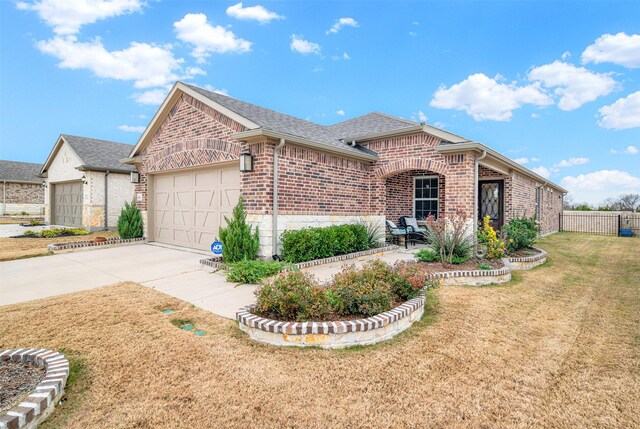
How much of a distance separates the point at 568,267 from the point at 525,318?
572cm

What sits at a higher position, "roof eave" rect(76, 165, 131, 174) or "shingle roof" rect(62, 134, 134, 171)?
"shingle roof" rect(62, 134, 134, 171)

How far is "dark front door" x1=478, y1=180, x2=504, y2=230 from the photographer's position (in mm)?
13227

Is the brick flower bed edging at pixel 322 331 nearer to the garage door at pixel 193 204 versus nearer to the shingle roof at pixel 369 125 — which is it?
the garage door at pixel 193 204

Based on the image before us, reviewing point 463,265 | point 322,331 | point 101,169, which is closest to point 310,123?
point 463,265

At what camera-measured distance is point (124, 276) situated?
717 cm

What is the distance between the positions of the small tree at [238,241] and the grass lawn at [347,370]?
2.46 meters

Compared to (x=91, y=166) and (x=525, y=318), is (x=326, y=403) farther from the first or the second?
(x=91, y=166)

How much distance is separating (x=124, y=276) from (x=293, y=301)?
506cm

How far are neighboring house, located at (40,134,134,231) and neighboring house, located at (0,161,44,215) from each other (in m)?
9.26

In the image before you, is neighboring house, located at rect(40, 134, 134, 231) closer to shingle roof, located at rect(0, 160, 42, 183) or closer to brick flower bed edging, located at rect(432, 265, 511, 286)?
shingle roof, located at rect(0, 160, 42, 183)

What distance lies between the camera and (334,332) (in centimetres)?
367

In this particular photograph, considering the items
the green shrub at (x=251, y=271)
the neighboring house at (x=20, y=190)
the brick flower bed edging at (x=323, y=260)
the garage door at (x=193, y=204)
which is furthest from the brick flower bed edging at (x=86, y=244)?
the neighboring house at (x=20, y=190)

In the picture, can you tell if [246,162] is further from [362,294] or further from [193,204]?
[362,294]

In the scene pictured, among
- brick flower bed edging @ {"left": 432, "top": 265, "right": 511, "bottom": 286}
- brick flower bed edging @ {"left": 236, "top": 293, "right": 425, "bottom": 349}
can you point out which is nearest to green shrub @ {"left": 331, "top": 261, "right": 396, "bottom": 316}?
brick flower bed edging @ {"left": 236, "top": 293, "right": 425, "bottom": 349}
